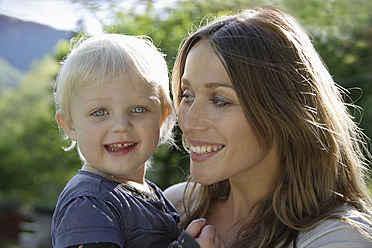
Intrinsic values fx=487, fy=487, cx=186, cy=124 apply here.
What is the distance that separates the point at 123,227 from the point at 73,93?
0.53m

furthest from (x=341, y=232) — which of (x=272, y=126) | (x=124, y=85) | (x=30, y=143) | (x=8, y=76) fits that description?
(x=30, y=143)

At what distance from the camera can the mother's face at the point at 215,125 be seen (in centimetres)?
177

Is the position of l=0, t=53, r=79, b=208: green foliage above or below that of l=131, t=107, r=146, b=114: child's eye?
below

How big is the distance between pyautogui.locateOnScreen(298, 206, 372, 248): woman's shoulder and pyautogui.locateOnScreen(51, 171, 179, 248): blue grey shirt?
0.52 meters

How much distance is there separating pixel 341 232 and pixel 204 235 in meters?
0.47

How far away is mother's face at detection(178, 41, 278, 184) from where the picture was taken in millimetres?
1770

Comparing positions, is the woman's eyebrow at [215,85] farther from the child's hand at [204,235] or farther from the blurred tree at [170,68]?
the blurred tree at [170,68]

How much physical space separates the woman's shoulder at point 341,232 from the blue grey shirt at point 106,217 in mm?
516

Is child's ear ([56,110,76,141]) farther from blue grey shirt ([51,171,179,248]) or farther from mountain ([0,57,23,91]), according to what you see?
mountain ([0,57,23,91])

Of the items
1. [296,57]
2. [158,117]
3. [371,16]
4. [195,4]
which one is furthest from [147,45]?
[371,16]

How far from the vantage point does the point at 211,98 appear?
1.81 m

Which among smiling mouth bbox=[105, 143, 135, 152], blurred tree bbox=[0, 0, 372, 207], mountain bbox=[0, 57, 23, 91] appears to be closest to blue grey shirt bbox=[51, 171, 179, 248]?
smiling mouth bbox=[105, 143, 135, 152]

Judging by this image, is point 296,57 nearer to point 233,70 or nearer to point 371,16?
point 233,70

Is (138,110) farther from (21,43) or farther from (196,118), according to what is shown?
(21,43)
